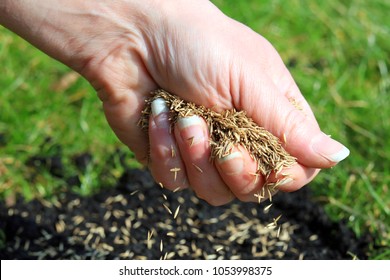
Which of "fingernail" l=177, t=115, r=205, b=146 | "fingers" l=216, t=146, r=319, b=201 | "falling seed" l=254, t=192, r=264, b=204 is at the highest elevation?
"fingernail" l=177, t=115, r=205, b=146

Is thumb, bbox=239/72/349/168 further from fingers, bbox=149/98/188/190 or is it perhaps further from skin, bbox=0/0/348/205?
fingers, bbox=149/98/188/190

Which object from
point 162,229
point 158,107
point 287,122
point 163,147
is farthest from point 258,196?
point 162,229

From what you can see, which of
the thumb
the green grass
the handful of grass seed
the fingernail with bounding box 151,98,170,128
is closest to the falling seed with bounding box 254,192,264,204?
the handful of grass seed

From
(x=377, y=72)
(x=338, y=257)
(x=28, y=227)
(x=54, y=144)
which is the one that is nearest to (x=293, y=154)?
(x=338, y=257)

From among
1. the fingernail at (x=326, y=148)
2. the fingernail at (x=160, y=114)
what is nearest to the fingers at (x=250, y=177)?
the fingernail at (x=326, y=148)

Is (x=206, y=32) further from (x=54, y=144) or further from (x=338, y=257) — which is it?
(x=54, y=144)

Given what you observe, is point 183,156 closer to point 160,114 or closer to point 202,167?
point 202,167
